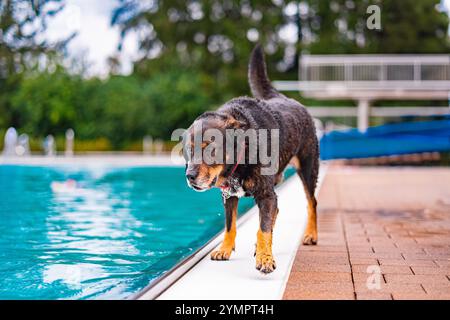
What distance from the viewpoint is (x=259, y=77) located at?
5379mm

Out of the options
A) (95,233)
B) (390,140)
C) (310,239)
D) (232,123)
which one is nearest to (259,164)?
(232,123)

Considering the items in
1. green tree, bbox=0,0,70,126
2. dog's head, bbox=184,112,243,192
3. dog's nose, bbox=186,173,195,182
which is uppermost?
green tree, bbox=0,0,70,126

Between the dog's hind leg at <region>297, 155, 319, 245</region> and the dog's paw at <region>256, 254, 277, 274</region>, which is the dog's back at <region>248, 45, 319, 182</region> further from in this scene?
the dog's paw at <region>256, 254, 277, 274</region>

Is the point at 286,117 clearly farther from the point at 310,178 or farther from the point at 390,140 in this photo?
the point at 390,140

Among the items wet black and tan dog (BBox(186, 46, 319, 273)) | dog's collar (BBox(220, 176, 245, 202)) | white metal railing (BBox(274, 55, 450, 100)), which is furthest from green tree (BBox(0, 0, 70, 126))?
dog's collar (BBox(220, 176, 245, 202))

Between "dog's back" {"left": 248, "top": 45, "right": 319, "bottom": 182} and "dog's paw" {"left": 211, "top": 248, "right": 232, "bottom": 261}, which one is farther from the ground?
"dog's back" {"left": 248, "top": 45, "right": 319, "bottom": 182}

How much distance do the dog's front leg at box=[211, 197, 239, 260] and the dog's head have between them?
1.72ft

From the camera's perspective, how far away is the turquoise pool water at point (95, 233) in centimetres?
411

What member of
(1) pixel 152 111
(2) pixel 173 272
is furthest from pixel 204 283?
(1) pixel 152 111

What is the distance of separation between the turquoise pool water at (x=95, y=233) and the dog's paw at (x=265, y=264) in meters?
0.74

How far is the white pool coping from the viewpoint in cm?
326

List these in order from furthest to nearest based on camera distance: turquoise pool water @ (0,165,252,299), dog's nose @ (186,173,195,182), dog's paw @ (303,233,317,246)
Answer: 1. dog's paw @ (303,233,317,246)
2. turquoise pool water @ (0,165,252,299)
3. dog's nose @ (186,173,195,182)

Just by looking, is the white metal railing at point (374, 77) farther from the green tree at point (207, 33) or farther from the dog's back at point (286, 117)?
the dog's back at point (286, 117)

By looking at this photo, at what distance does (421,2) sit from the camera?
2803cm
